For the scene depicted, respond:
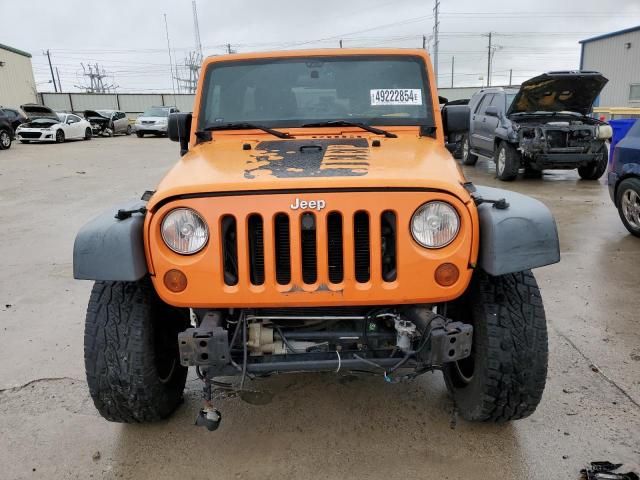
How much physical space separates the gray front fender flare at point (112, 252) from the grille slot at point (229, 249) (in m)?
0.37

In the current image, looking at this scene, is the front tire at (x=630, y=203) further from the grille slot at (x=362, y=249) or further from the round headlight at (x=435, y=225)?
the grille slot at (x=362, y=249)

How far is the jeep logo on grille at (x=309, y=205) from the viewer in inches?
89.8

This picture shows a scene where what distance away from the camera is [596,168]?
10719 mm

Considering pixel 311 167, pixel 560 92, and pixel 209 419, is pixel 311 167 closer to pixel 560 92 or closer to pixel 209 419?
pixel 209 419

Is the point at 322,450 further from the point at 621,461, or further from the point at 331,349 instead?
the point at 621,461

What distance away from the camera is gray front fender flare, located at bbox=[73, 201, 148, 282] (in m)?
2.33

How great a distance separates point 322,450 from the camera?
2721 millimetres

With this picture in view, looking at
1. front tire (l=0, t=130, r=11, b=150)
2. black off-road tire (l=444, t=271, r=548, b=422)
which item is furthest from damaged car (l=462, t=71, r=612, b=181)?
front tire (l=0, t=130, r=11, b=150)

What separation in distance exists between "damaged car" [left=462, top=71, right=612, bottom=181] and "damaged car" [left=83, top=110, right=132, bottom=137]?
2334cm

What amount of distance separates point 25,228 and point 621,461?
7632 millimetres

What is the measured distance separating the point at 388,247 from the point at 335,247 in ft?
0.75

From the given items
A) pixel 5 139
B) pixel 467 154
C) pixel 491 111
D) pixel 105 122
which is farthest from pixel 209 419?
pixel 105 122

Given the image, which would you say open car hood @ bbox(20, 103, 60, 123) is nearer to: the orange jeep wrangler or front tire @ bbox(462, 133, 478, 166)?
front tire @ bbox(462, 133, 478, 166)

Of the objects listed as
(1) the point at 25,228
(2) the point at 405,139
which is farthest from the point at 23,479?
(1) the point at 25,228
